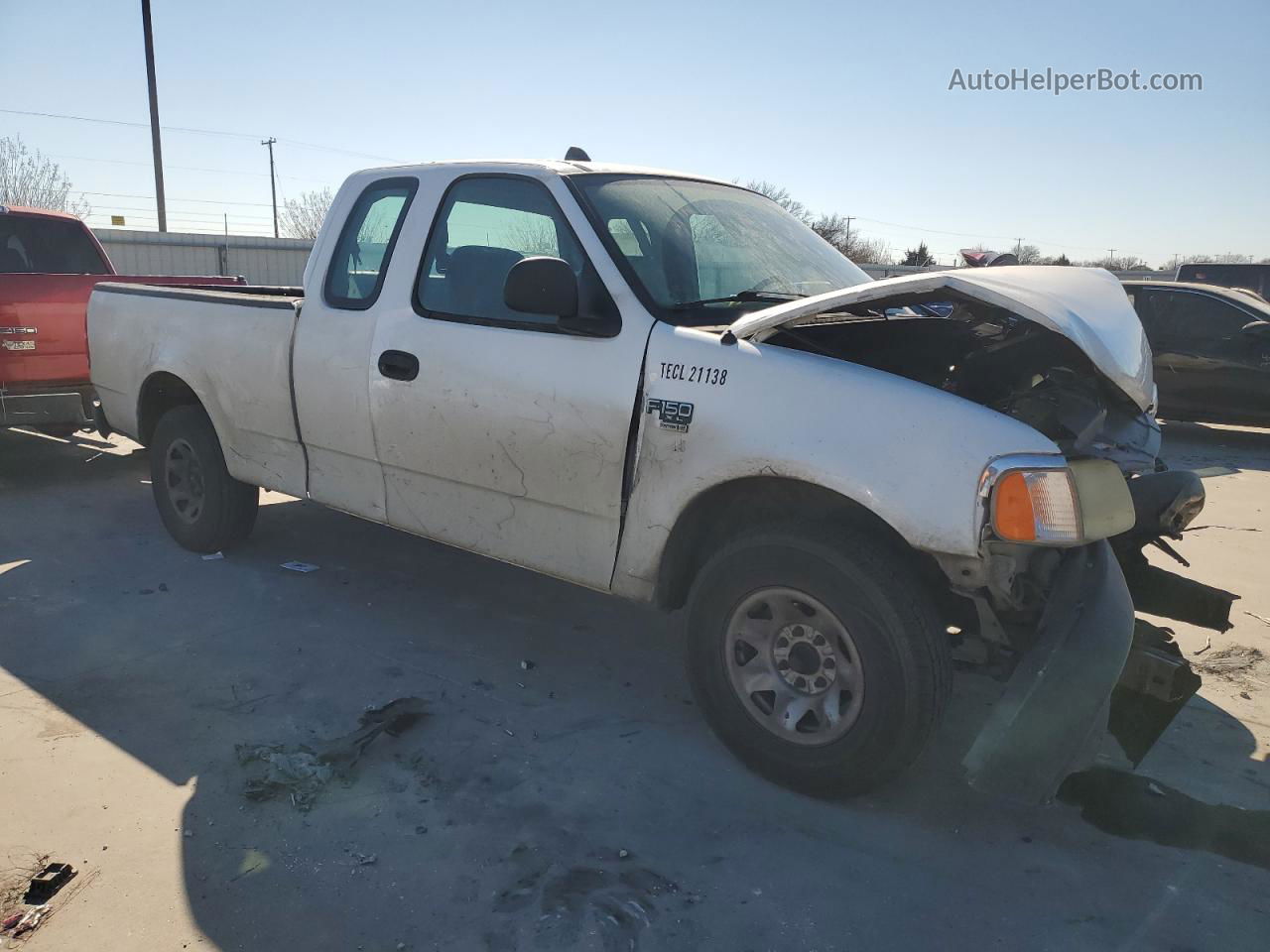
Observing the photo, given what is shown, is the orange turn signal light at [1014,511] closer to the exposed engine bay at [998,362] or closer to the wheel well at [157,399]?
the exposed engine bay at [998,362]

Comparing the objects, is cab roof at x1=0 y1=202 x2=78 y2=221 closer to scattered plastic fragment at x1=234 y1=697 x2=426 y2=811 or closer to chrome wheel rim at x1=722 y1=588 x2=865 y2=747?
scattered plastic fragment at x1=234 y1=697 x2=426 y2=811

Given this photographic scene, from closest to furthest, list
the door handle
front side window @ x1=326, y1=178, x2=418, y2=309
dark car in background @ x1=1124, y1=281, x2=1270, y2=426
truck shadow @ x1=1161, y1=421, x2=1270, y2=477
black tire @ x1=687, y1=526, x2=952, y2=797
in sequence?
black tire @ x1=687, y1=526, x2=952, y2=797
the door handle
front side window @ x1=326, y1=178, x2=418, y2=309
truck shadow @ x1=1161, y1=421, x2=1270, y2=477
dark car in background @ x1=1124, y1=281, x2=1270, y2=426

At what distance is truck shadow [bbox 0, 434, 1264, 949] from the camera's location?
2.59 meters

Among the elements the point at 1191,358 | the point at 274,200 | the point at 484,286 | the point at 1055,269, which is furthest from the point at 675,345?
the point at 274,200

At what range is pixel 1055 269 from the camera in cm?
368

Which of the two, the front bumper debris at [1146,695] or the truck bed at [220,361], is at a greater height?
the truck bed at [220,361]

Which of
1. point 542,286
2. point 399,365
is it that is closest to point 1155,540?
point 542,286

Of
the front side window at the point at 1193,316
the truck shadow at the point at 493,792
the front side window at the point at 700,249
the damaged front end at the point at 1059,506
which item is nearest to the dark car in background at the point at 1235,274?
the front side window at the point at 1193,316

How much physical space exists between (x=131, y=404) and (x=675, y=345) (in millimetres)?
3843

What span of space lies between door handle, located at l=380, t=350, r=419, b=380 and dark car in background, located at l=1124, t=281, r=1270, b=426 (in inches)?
349

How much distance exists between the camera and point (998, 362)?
3.32 m

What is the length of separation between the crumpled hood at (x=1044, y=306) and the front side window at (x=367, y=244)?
1874 mm

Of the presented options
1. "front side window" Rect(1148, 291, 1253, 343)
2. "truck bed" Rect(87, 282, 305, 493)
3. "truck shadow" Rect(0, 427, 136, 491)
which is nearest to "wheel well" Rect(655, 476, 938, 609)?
"truck bed" Rect(87, 282, 305, 493)

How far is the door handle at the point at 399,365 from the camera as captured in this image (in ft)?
13.1
